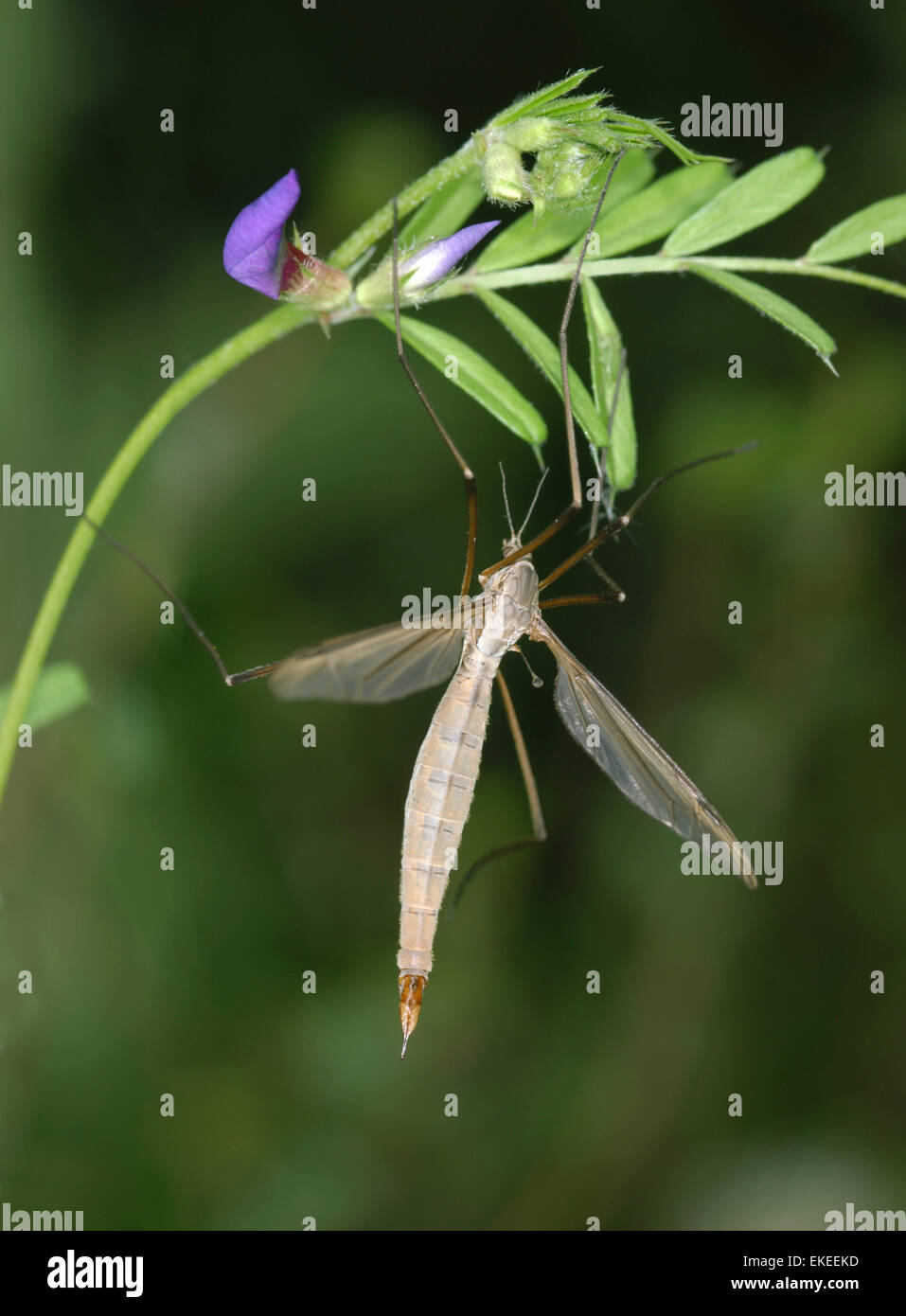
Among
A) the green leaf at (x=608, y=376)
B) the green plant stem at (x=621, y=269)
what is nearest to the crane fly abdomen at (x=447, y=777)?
the green leaf at (x=608, y=376)

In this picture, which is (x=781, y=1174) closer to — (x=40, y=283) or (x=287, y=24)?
(x=40, y=283)

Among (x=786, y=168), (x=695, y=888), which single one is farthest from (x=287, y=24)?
(x=695, y=888)

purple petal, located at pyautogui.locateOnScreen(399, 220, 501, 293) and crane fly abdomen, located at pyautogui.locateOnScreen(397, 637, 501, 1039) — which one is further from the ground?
purple petal, located at pyautogui.locateOnScreen(399, 220, 501, 293)

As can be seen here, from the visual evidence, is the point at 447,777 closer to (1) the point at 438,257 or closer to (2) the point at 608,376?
(2) the point at 608,376
